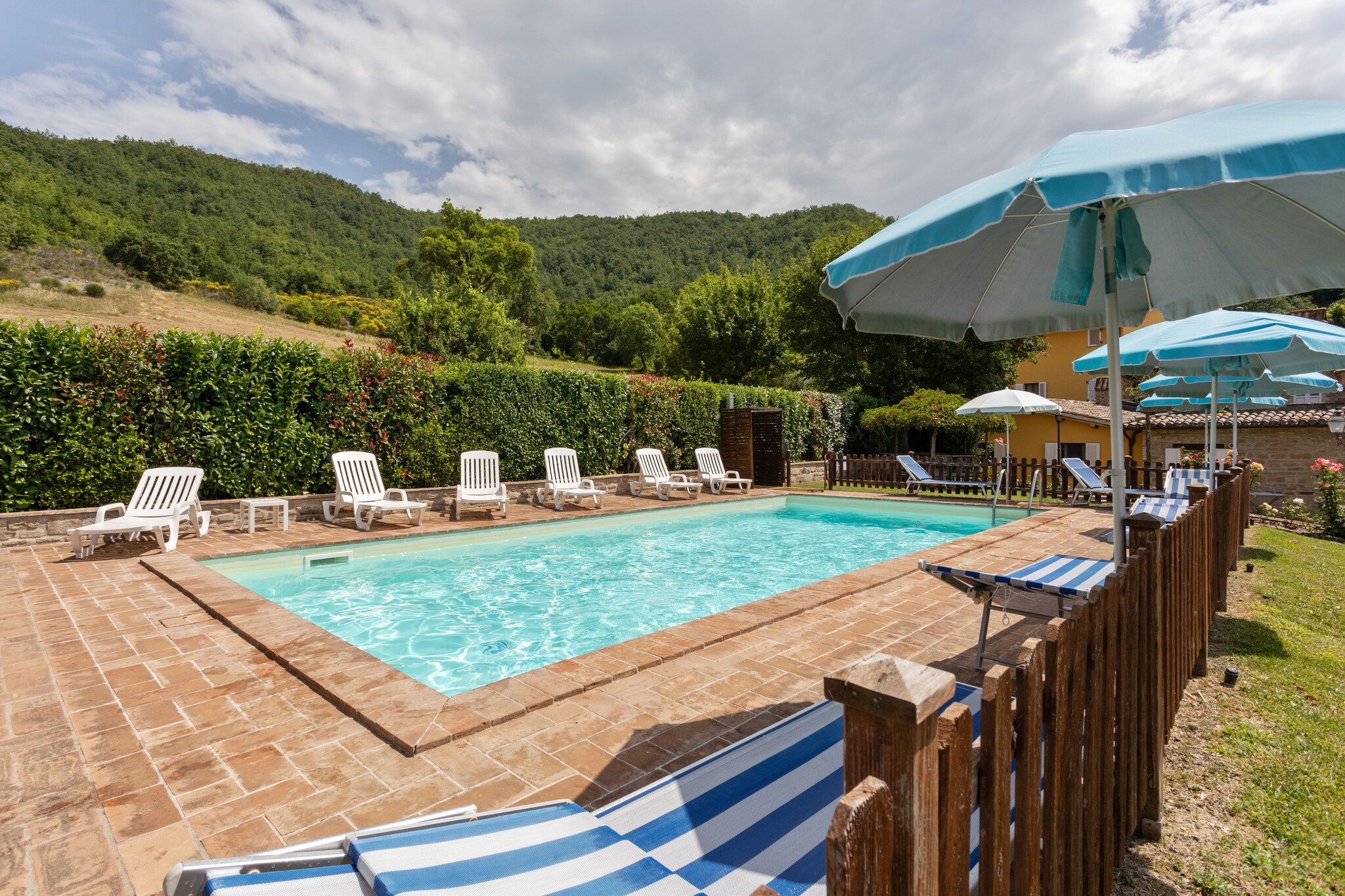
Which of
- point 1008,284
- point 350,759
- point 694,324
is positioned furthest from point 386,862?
point 694,324

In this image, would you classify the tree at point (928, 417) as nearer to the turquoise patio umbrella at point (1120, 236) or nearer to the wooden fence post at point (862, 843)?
the turquoise patio umbrella at point (1120, 236)

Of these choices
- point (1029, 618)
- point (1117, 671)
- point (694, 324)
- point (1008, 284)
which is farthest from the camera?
point (694, 324)

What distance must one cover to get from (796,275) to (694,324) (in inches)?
222

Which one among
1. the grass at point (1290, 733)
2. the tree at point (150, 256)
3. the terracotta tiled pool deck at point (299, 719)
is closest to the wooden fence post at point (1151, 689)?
the grass at point (1290, 733)

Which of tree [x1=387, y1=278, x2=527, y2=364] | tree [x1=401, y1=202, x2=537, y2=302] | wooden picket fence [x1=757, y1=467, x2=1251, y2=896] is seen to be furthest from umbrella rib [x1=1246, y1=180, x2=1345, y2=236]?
tree [x1=401, y1=202, x2=537, y2=302]

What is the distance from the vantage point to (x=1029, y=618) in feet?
15.7

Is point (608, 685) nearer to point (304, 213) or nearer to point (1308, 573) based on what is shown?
point (1308, 573)

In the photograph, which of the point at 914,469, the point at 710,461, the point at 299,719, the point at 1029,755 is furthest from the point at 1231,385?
the point at 299,719

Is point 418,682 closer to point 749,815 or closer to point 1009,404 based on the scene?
point 749,815

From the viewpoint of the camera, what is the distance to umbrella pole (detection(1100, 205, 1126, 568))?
293 cm

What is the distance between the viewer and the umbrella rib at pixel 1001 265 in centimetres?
316

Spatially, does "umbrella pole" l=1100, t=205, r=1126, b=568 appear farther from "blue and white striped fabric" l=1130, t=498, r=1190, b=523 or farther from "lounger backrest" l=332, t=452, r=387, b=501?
"lounger backrest" l=332, t=452, r=387, b=501

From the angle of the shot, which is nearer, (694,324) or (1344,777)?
(1344,777)

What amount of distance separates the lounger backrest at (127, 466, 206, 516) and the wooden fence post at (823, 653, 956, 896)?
891 centimetres
